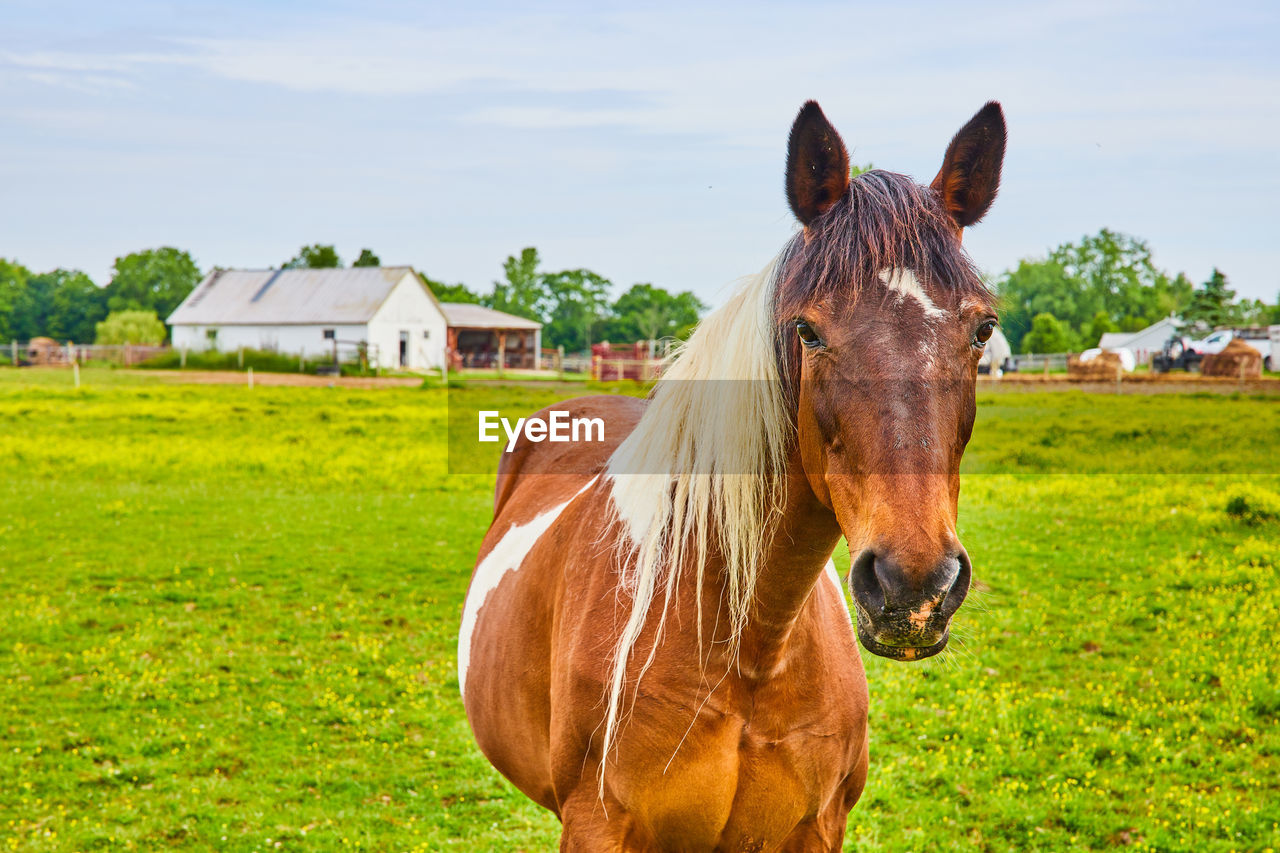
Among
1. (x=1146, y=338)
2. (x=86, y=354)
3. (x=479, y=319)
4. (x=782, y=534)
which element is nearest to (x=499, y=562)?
(x=782, y=534)

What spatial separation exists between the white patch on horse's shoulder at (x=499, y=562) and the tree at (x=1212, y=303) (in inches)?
2514

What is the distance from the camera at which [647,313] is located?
69.1 meters

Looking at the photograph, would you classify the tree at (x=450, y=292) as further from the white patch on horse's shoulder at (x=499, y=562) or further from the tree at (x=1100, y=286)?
the white patch on horse's shoulder at (x=499, y=562)

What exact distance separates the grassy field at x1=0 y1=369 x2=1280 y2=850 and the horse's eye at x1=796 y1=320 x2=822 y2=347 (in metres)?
0.91

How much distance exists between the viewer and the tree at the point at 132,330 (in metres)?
54.7

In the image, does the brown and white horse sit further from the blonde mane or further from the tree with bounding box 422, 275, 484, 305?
the tree with bounding box 422, 275, 484, 305

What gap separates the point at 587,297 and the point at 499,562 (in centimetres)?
7602

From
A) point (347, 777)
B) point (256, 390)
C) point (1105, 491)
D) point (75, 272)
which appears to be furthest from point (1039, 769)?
point (75, 272)

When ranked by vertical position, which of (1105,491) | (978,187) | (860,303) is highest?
(978,187)

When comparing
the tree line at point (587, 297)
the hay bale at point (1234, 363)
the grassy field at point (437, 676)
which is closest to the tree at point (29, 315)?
the tree line at point (587, 297)

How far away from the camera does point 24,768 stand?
558cm

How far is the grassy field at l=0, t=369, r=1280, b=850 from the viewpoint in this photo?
5.06m

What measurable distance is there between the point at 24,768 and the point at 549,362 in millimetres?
49277

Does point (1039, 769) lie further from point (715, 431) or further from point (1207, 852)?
point (715, 431)
